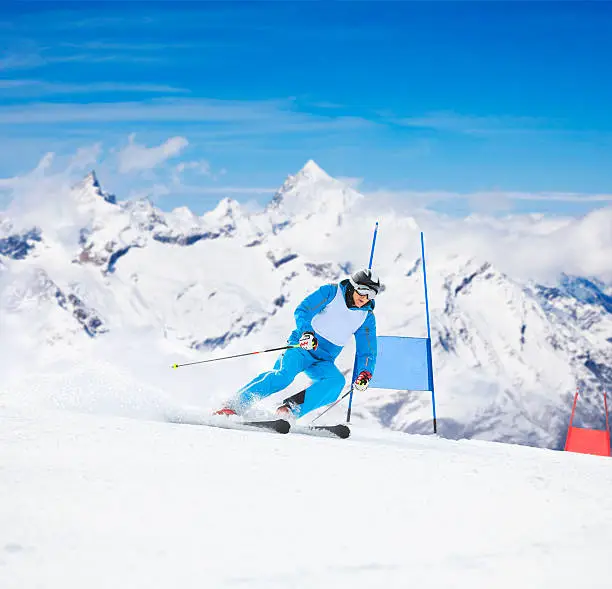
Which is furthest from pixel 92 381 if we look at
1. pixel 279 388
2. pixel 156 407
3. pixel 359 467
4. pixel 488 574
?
pixel 488 574

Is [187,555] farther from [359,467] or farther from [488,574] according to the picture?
[359,467]

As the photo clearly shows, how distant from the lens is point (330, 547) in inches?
129

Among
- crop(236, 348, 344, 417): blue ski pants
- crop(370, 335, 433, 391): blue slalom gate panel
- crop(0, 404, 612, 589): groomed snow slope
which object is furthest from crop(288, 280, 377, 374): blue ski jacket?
crop(0, 404, 612, 589): groomed snow slope

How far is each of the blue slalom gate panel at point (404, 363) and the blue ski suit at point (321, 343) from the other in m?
2.44

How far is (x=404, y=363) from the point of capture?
1075 cm

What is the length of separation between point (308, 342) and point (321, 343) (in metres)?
0.53

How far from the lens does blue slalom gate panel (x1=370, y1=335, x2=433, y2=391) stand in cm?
1063

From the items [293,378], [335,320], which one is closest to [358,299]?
[335,320]

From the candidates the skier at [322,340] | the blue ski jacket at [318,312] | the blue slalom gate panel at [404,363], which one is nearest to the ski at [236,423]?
the skier at [322,340]

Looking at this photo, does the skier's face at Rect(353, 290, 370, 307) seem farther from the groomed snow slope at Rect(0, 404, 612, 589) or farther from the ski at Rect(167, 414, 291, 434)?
the groomed snow slope at Rect(0, 404, 612, 589)

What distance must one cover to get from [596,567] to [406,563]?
91cm

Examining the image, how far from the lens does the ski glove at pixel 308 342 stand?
25.2ft

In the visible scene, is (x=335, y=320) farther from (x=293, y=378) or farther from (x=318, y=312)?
(x=293, y=378)

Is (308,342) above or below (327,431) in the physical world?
above
